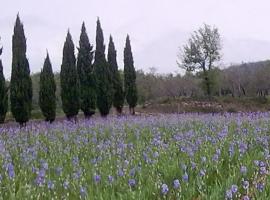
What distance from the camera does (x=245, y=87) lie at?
53.8 meters

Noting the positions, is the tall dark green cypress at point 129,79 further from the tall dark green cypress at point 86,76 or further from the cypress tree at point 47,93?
the cypress tree at point 47,93

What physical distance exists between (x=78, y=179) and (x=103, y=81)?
21.8 meters

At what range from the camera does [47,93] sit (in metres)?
23.3

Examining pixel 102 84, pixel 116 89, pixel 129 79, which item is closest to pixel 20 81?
pixel 102 84

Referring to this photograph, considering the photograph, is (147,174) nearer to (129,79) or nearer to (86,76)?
(86,76)

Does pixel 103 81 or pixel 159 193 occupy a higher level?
pixel 103 81

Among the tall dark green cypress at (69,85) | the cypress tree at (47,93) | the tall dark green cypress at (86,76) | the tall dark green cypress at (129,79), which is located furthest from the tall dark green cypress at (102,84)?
the tall dark green cypress at (129,79)

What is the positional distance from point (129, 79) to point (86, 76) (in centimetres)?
563

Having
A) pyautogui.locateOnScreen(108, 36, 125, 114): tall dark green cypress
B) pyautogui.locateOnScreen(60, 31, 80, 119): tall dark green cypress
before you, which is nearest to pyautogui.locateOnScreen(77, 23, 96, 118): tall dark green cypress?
pyautogui.locateOnScreen(60, 31, 80, 119): tall dark green cypress

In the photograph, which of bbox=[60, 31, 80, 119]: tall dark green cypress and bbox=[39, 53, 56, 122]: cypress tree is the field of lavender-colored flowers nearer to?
bbox=[39, 53, 56, 122]: cypress tree

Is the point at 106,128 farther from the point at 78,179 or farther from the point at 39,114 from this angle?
the point at 39,114

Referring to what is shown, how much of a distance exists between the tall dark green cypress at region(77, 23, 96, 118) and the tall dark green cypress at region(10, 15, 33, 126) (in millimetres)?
3921

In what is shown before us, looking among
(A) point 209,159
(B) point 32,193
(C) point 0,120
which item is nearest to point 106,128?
(A) point 209,159

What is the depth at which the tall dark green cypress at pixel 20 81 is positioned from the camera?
21.3 metres
